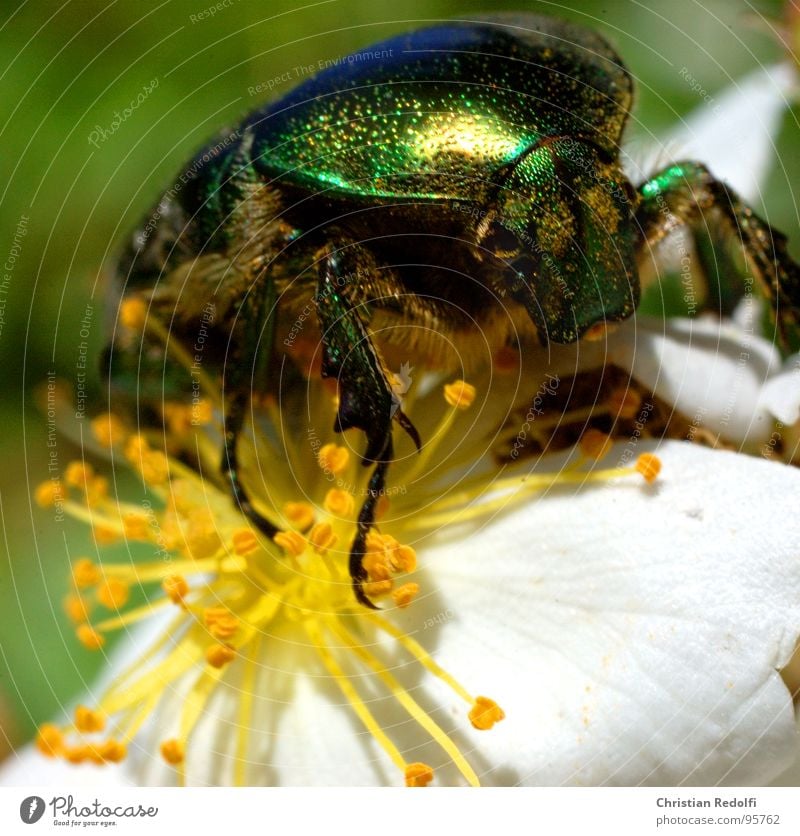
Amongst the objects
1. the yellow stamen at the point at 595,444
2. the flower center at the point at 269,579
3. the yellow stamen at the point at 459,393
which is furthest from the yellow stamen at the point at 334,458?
the yellow stamen at the point at 595,444

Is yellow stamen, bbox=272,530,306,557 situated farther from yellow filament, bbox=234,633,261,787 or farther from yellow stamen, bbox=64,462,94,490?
yellow stamen, bbox=64,462,94,490

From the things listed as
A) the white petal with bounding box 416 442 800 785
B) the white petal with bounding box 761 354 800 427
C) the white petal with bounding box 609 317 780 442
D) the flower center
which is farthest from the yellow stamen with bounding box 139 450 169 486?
the white petal with bounding box 761 354 800 427

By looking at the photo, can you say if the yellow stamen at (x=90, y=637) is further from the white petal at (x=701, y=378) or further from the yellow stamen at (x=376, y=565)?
the white petal at (x=701, y=378)

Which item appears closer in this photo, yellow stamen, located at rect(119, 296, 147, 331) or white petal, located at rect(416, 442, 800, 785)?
white petal, located at rect(416, 442, 800, 785)

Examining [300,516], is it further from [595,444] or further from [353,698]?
[595,444]

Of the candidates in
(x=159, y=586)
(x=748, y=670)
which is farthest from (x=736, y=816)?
(x=159, y=586)
